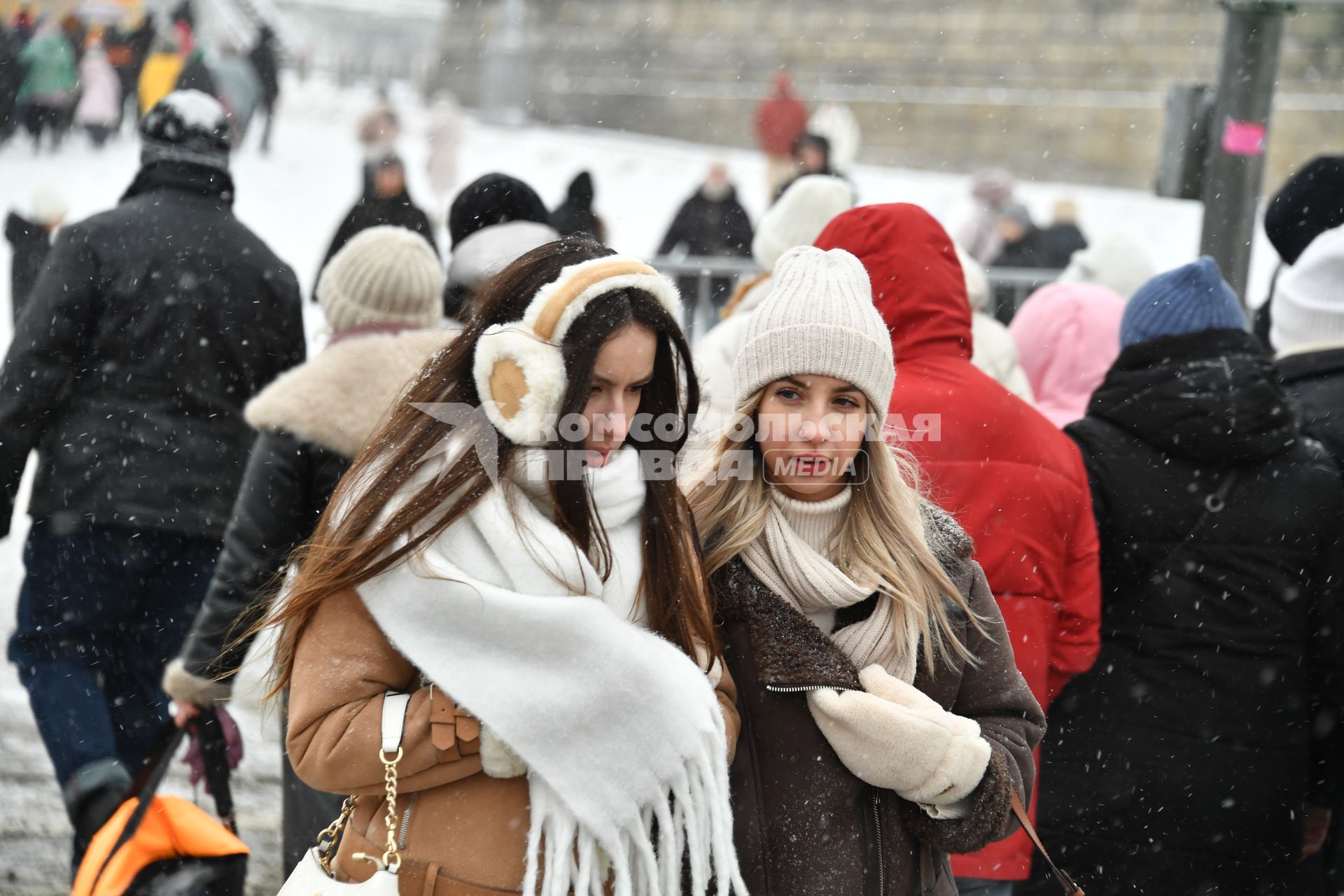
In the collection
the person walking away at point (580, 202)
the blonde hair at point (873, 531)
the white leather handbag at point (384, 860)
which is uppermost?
the person walking away at point (580, 202)

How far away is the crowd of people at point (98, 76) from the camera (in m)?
21.1

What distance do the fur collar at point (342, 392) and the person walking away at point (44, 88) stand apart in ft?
64.5

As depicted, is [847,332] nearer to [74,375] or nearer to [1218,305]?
[1218,305]

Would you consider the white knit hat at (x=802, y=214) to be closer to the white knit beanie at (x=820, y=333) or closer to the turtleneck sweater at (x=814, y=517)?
the white knit beanie at (x=820, y=333)

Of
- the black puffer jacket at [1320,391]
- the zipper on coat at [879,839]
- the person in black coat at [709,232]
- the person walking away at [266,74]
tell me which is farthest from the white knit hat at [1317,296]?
the person walking away at [266,74]

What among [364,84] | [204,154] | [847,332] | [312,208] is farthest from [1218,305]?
[364,84]

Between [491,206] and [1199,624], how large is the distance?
241 centimetres

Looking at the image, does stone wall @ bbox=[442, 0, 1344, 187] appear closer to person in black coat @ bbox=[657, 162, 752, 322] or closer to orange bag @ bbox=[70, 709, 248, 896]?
person in black coat @ bbox=[657, 162, 752, 322]

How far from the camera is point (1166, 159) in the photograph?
6457 mm

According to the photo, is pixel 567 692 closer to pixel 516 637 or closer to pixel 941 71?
pixel 516 637

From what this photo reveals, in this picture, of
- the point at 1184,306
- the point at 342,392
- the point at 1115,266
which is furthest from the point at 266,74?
the point at 1184,306

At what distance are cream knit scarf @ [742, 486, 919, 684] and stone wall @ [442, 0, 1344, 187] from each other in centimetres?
2397

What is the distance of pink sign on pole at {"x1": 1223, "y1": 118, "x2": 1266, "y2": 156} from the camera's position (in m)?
6.07

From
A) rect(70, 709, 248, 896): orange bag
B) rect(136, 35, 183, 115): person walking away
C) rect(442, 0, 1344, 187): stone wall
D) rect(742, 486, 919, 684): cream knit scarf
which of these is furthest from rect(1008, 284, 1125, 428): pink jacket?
rect(442, 0, 1344, 187): stone wall
